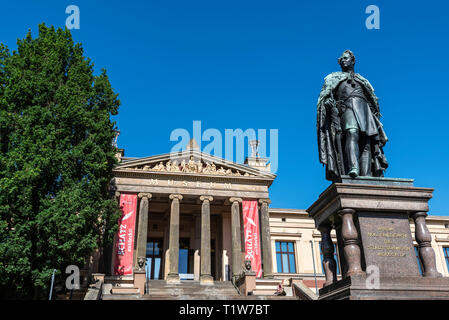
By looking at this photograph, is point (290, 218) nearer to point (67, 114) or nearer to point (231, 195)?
point (231, 195)

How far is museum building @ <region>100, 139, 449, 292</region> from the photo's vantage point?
2842 centimetres

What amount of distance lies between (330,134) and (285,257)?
30150 mm

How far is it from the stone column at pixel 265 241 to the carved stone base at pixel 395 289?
79.5 ft

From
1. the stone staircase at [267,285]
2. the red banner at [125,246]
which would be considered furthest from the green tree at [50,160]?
the stone staircase at [267,285]

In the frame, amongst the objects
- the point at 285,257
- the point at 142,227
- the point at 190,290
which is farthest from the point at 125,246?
the point at 285,257

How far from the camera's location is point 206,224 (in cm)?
2969

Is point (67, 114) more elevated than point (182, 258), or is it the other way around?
point (67, 114)

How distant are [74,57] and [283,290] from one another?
58.0 ft

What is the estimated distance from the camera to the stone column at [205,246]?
90.7ft

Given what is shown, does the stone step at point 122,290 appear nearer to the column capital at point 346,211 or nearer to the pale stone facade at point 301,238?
the pale stone facade at point 301,238

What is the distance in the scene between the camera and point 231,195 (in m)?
31.2

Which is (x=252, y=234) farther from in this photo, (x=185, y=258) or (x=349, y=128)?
A: (x=349, y=128)

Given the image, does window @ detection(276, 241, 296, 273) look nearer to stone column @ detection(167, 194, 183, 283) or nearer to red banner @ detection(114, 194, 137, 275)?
stone column @ detection(167, 194, 183, 283)

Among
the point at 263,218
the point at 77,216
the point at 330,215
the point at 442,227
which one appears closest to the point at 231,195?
the point at 263,218
